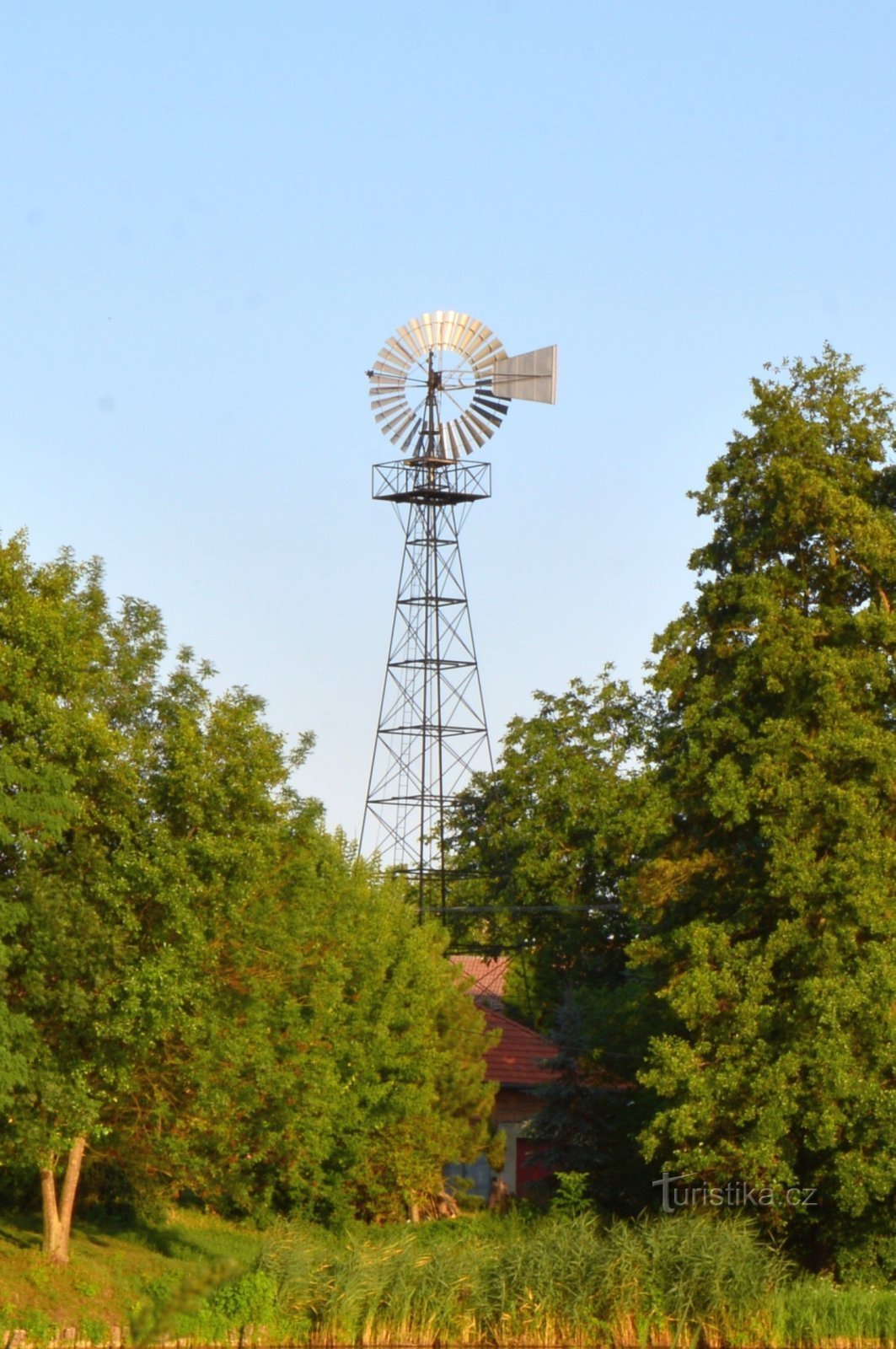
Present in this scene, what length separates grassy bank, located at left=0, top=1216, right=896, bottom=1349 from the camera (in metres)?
21.0

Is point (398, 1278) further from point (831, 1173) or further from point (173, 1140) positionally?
point (831, 1173)

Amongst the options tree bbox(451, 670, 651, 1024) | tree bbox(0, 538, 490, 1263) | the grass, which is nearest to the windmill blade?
tree bbox(451, 670, 651, 1024)

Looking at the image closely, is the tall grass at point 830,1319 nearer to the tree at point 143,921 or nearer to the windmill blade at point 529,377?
the tree at point 143,921

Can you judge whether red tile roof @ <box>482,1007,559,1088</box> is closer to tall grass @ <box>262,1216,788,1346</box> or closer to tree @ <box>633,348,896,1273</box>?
tree @ <box>633,348,896,1273</box>

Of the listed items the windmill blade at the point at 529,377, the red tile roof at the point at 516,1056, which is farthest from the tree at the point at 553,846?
the windmill blade at the point at 529,377

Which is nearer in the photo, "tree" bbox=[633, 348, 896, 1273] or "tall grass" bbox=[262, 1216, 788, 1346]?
"tall grass" bbox=[262, 1216, 788, 1346]

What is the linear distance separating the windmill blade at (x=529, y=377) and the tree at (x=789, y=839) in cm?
1181

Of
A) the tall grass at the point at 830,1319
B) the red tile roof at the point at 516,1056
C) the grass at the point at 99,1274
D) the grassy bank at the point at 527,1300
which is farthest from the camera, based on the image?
the red tile roof at the point at 516,1056

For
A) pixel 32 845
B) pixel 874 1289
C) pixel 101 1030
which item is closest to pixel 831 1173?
pixel 874 1289

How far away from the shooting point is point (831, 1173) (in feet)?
76.7

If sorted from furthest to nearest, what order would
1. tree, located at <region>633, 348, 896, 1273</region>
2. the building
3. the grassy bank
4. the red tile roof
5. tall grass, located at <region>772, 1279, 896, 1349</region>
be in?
the red tile roof
the building
tree, located at <region>633, 348, 896, 1273</region>
the grassy bank
tall grass, located at <region>772, 1279, 896, 1349</region>

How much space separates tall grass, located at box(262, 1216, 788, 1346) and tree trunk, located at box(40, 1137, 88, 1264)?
11.3 ft

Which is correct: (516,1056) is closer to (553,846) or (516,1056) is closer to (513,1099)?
(513,1099)

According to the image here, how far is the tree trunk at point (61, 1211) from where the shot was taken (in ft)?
76.7
